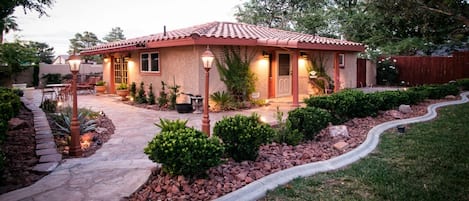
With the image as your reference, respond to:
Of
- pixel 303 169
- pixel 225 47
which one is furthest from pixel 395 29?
pixel 303 169

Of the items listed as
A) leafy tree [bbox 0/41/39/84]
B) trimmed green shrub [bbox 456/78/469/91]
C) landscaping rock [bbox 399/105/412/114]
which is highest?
leafy tree [bbox 0/41/39/84]

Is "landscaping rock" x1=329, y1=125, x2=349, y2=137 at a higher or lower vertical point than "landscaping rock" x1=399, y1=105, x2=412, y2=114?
lower

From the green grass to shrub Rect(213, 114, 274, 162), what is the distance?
773mm

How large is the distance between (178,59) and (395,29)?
1507 centimetres

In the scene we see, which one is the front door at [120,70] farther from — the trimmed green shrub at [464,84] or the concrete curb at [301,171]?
the trimmed green shrub at [464,84]

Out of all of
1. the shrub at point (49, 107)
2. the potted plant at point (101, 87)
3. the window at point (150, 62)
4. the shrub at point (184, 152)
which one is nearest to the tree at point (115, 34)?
the potted plant at point (101, 87)

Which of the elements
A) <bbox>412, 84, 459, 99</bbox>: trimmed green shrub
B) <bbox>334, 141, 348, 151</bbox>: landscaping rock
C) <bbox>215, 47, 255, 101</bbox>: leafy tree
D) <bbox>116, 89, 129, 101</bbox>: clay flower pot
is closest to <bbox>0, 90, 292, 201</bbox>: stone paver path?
<bbox>334, 141, 348, 151</bbox>: landscaping rock

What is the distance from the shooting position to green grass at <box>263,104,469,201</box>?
12.1 feet

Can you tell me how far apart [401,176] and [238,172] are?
2.11 meters

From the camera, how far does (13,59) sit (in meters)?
21.6

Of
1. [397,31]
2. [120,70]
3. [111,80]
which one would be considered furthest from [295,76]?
[397,31]

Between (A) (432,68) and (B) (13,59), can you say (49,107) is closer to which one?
(B) (13,59)

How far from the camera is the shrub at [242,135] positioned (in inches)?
177

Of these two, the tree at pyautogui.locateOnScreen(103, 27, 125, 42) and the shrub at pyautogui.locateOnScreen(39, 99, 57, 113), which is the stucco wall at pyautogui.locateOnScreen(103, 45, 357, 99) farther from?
the tree at pyautogui.locateOnScreen(103, 27, 125, 42)
